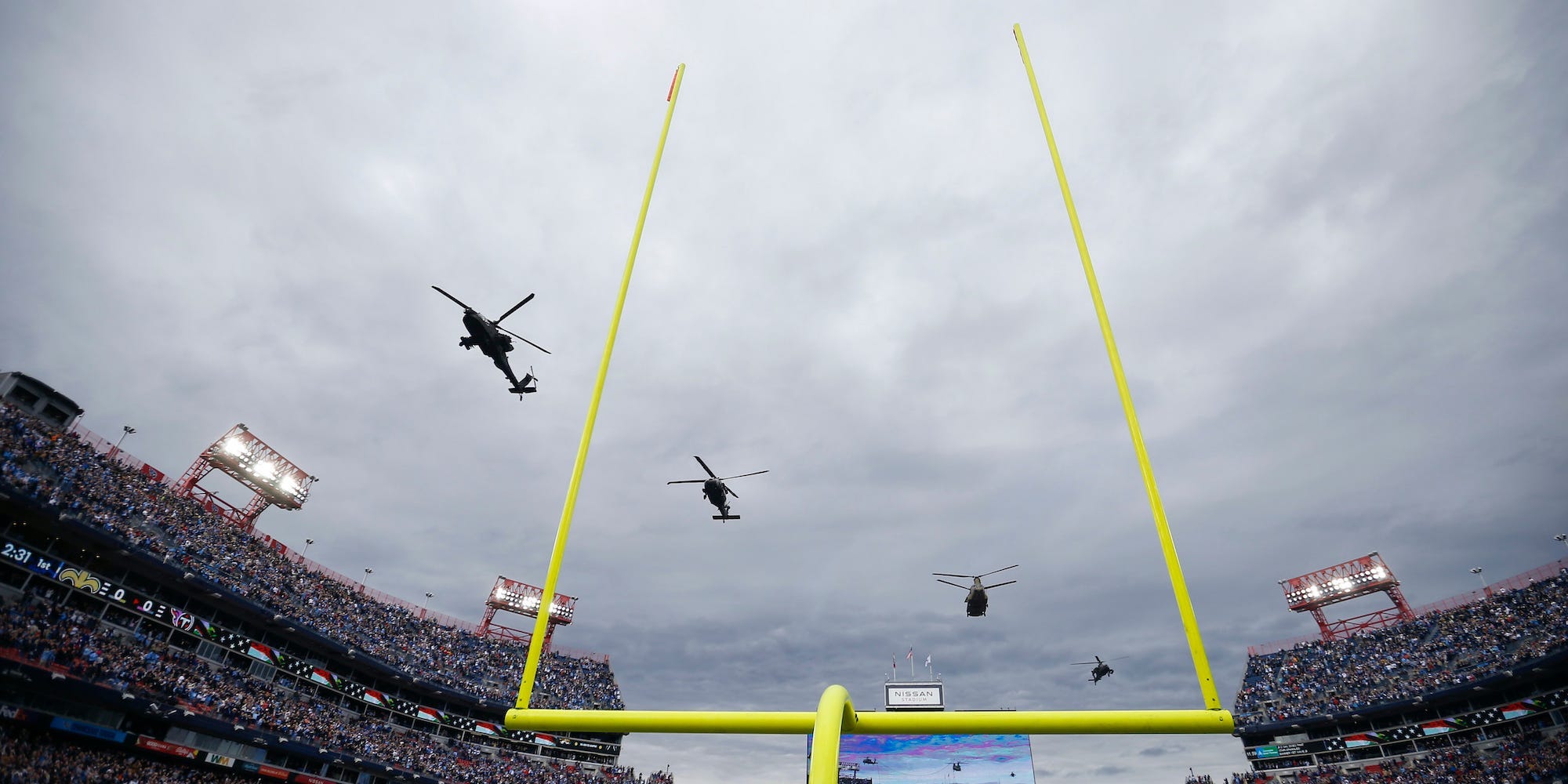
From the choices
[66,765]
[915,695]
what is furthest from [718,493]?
[915,695]

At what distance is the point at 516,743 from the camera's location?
A: 1939 inches

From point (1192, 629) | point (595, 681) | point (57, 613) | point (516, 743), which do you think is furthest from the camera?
point (595, 681)

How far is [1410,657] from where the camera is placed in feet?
140

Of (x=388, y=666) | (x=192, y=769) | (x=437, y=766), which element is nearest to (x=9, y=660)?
(x=192, y=769)

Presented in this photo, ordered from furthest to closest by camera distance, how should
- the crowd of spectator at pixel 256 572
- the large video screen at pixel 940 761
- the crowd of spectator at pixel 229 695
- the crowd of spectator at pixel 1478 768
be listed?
the large video screen at pixel 940 761, the crowd of spectator at pixel 1478 768, the crowd of spectator at pixel 256 572, the crowd of spectator at pixel 229 695

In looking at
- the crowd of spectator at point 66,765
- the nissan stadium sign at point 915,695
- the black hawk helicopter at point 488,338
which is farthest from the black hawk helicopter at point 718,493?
the nissan stadium sign at point 915,695

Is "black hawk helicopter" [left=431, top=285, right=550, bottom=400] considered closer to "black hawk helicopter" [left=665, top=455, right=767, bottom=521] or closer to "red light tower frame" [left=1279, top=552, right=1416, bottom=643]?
"black hawk helicopter" [left=665, top=455, right=767, bottom=521]

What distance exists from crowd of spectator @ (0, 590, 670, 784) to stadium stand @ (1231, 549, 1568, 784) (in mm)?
53419

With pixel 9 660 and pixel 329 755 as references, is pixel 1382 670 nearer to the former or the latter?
pixel 329 755

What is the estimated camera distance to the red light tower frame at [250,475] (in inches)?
1581

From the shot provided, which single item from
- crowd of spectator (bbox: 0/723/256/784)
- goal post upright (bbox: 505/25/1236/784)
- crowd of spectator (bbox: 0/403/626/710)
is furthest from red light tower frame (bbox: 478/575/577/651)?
goal post upright (bbox: 505/25/1236/784)

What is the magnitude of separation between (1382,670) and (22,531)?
77228 mm

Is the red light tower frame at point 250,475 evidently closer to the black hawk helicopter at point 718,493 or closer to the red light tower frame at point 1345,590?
the black hawk helicopter at point 718,493

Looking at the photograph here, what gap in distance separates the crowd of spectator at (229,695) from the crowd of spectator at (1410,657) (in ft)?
181
